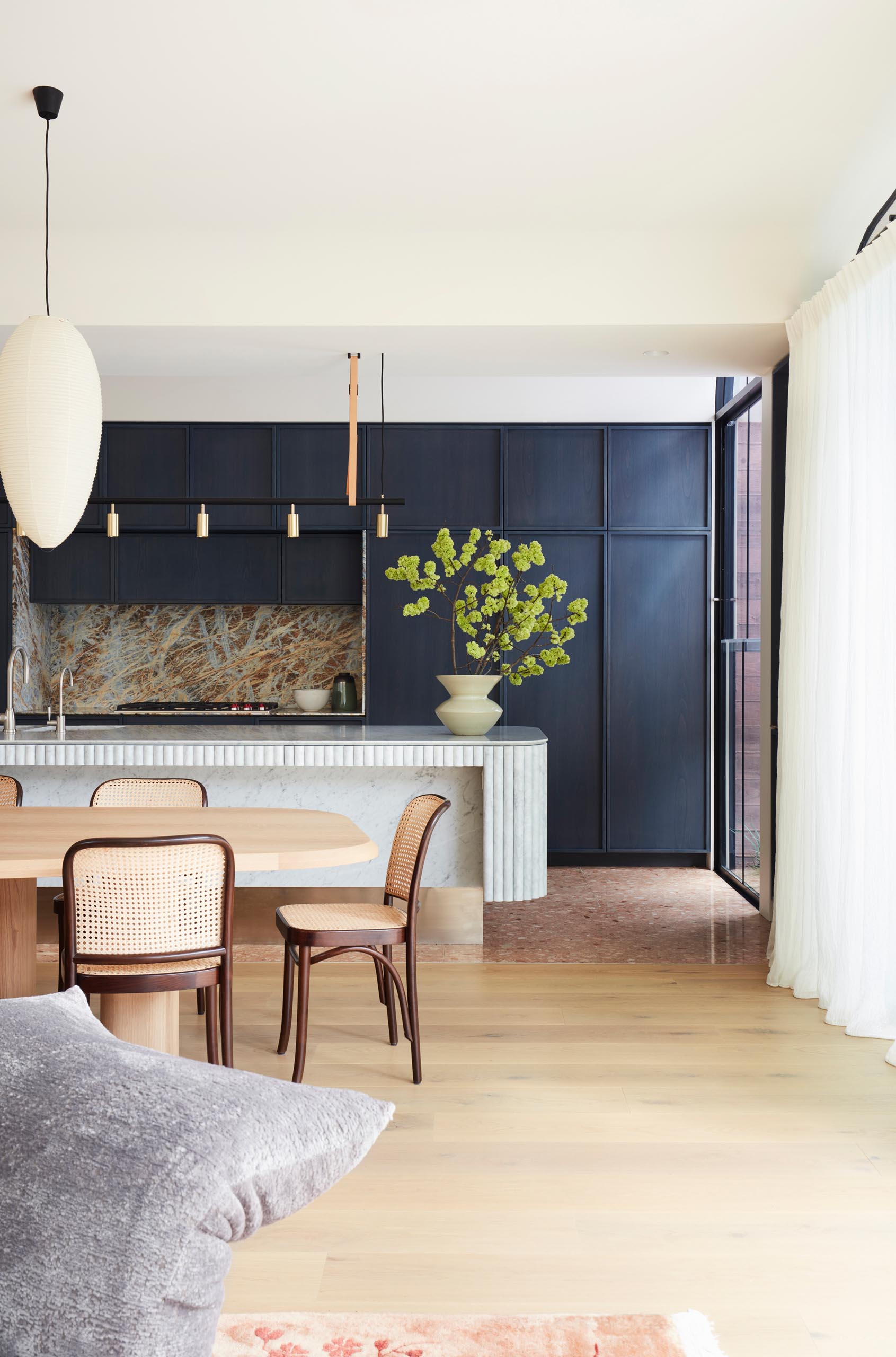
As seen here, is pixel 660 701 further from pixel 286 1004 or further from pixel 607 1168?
pixel 607 1168

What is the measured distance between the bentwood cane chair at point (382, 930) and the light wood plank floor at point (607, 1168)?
15cm

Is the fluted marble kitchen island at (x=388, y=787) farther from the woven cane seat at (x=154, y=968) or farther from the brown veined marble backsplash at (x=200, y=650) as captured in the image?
the brown veined marble backsplash at (x=200, y=650)

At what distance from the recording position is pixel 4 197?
385cm

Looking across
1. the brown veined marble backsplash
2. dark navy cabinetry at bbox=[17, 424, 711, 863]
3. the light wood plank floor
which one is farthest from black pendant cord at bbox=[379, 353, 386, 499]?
the light wood plank floor

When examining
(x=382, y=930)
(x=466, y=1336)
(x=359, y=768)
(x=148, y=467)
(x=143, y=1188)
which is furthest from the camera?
(x=148, y=467)

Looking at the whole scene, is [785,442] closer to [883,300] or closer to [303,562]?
[883,300]

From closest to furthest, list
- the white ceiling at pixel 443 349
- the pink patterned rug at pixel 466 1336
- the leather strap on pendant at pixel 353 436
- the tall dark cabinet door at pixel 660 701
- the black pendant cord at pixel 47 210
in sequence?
the pink patterned rug at pixel 466 1336 → the black pendant cord at pixel 47 210 → the white ceiling at pixel 443 349 → the leather strap on pendant at pixel 353 436 → the tall dark cabinet door at pixel 660 701

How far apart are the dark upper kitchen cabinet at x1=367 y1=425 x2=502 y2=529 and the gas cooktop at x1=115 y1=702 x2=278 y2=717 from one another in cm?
138

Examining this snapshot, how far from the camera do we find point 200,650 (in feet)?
22.5

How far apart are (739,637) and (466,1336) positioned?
454 centimetres

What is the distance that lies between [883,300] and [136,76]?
231cm

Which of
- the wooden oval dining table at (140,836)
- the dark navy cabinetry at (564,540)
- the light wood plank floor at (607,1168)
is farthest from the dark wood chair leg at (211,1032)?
the dark navy cabinetry at (564,540)

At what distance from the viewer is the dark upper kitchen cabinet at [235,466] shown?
21.3 ft

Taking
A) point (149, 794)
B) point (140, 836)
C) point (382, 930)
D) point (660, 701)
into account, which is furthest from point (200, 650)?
point (140, 836)
